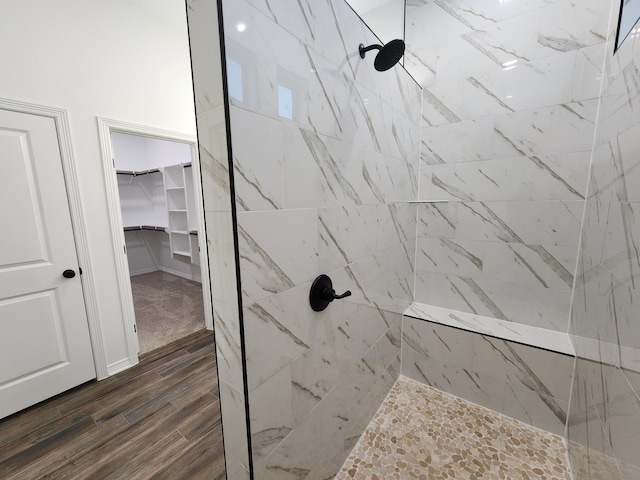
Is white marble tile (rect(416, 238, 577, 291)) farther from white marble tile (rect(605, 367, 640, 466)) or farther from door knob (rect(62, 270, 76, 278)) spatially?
door knob (rect(62, 270, 76, 278))

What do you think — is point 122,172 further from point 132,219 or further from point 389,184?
point 389,184

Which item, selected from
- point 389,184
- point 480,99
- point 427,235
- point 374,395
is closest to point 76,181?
point 389,184

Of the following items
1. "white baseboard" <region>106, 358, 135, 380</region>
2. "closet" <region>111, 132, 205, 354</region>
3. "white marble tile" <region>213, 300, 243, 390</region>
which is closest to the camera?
"white marble tile" <region>213, 300, 243, 390</region>

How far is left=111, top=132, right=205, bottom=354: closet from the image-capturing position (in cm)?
409

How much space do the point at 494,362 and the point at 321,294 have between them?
59.3 inches

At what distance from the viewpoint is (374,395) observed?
1703 mm

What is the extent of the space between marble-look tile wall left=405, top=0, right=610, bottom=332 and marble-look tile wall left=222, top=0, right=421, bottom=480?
27.3 inches

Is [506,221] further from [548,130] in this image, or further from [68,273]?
[68,273]

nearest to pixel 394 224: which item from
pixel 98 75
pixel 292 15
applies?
pixel 292 15

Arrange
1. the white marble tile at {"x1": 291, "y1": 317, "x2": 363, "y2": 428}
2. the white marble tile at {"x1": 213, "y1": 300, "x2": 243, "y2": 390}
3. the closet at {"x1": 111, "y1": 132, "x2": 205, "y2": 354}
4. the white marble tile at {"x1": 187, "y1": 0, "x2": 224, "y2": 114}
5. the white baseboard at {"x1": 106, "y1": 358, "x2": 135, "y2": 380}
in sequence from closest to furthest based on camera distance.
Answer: the white marble tile at {"x1": 187, "y1": 0, "x2": 224, "y2": 114}
the white marble tile at {"x1": 213, "y1": 300, "x2": 243, "y2": 390}
the white marble tile at {"x1": 291, "y1": 317, "x2": 363, "y2": 428}
the white baseboard at {"x1": 106, "y1": 358, "x2": 135, "y2": 380}
the closet at {"x1": 111, "y1": 132, "x2": 205, "y2": 354}

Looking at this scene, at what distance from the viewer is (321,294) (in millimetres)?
1064

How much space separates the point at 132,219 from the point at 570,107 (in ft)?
20.5

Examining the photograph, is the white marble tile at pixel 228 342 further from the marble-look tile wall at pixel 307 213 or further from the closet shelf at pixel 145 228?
the closet shelf at pixel 145 228

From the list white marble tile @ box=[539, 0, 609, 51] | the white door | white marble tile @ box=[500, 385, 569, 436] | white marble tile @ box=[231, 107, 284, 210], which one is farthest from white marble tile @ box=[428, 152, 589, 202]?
the white door
